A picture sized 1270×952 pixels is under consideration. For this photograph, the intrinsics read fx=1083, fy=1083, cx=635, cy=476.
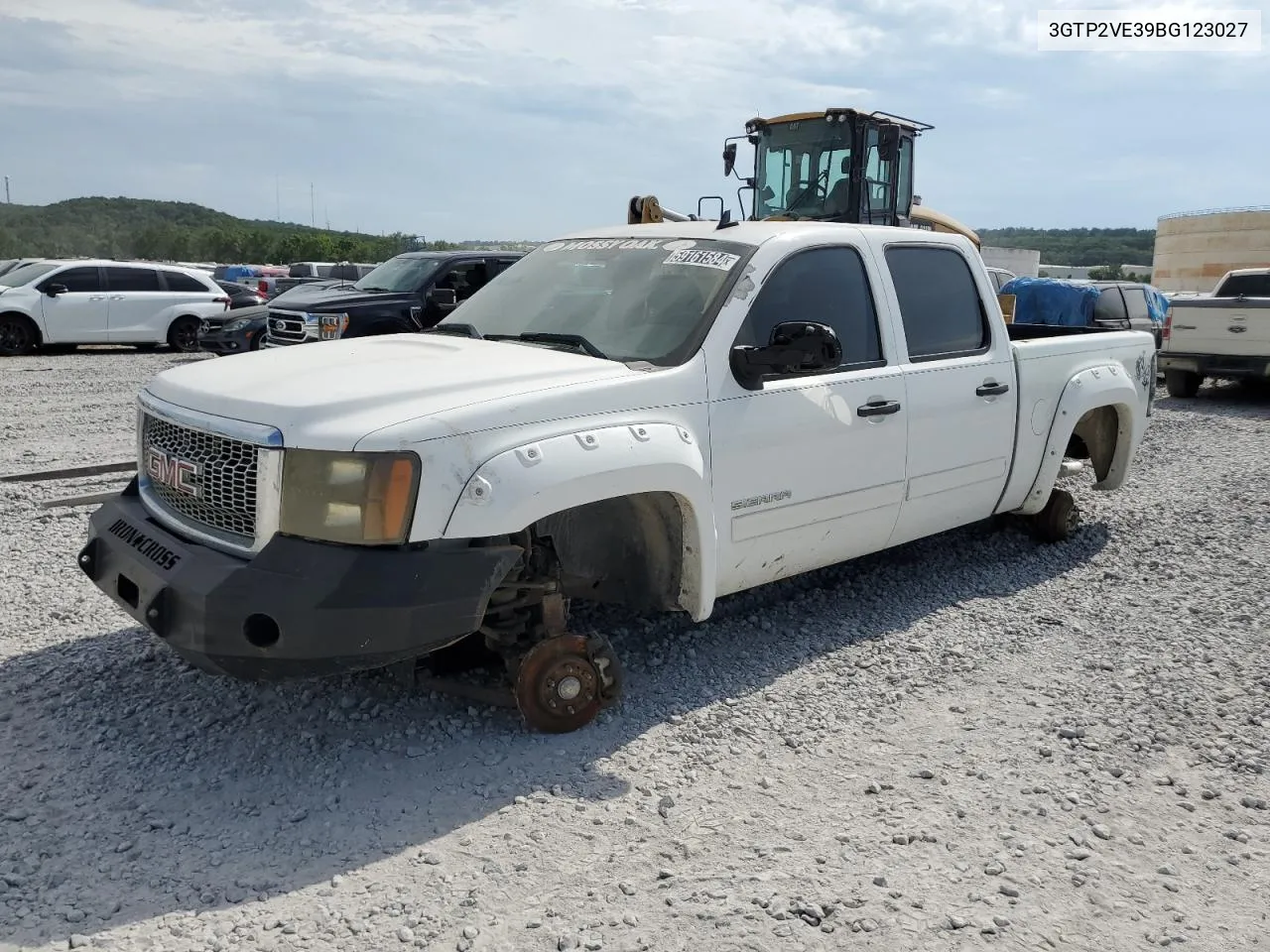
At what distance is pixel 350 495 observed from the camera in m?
3.33

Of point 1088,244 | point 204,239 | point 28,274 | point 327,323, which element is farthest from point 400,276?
point 1088,244

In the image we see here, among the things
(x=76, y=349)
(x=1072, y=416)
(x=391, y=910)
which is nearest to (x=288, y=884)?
(x=391, y=910)

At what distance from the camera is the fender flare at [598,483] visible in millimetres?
3428

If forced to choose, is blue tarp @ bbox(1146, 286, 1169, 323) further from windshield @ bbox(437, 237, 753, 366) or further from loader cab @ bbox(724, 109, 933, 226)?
windshield @ bbox(437, 237, 753, 366)

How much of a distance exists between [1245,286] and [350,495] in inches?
640

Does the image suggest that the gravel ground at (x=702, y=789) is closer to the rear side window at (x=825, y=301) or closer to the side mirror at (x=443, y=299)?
the rear side window at (x=825, y=301)

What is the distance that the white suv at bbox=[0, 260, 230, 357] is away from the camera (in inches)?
690

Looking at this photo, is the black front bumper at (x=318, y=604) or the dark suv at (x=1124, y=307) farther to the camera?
the dark suv at (x=1124, y=307)

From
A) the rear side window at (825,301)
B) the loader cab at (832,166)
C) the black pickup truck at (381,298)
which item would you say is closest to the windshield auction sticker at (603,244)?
the rear side window at (825,301)

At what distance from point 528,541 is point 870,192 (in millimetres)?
12120

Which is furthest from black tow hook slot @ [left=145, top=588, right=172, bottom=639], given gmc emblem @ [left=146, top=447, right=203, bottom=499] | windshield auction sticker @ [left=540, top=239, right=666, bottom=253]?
windshield auction sticker @ [left=540, top=239, right=666, bottom=253]

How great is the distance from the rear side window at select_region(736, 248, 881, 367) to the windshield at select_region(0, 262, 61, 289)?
16648 millimetres

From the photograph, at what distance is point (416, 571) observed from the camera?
3.32m

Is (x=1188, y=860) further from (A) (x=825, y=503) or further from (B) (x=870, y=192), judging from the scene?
(B) (x=870, y=192)
